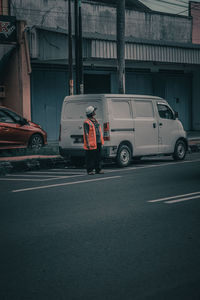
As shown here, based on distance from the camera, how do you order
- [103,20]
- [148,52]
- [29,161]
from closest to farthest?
1. [29,161]
2. [148,52]
3. [103,20]

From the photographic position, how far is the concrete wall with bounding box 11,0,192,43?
2339 cm

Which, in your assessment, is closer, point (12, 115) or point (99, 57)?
point (12, 115)

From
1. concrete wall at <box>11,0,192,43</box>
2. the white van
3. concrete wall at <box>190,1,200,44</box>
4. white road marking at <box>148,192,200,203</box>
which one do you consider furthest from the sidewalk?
concrete wall at <box>190,1,200,44</box>

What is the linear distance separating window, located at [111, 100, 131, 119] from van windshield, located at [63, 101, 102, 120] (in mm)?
435

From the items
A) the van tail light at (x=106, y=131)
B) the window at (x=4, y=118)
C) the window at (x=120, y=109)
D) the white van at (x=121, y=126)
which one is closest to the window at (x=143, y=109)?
the white van at (x=121, y=126)

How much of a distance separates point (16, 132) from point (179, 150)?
5447mm

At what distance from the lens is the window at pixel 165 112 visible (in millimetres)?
15984

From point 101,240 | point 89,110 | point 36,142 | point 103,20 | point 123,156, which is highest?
point 103,20

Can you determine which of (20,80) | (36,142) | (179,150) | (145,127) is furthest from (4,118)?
(20,80)

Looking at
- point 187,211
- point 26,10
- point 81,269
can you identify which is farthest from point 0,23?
point 81,269

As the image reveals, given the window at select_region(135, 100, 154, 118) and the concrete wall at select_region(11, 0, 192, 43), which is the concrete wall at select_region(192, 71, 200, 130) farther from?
the window at select_region(135, 100, 154, 118)

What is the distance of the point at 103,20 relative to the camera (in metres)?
26.3

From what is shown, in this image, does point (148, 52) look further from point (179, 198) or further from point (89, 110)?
point (179, 198)

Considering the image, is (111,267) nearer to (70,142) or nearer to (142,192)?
(142,192)
